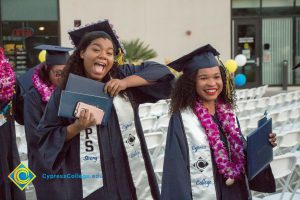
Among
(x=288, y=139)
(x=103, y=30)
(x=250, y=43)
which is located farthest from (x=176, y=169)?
(x=250, y=43)

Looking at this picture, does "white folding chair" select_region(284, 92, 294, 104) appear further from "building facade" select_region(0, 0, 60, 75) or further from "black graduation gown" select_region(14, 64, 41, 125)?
"building facade" select_region(0, 0, 60, 75)

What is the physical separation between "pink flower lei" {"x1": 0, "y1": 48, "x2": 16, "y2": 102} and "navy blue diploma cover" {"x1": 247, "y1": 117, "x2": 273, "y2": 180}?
6.91ft

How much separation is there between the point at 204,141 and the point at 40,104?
1.37 meters

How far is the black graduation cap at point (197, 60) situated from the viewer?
2.86 m

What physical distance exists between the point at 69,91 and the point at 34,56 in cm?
1561

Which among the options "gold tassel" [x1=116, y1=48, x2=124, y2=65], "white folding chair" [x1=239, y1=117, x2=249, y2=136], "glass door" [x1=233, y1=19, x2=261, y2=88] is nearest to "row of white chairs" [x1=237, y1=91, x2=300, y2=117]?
"white folding chair" [x1=239, y1=117, x2=249, y2=136]

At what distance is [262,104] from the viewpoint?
9.16 meters

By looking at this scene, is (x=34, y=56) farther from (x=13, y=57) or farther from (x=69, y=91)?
(x=69, y=91)

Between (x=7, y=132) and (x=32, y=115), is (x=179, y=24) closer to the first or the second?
(x=7, y=132)

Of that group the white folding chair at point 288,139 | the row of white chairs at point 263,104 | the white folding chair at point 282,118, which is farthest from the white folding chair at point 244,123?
the row of white chairs at point 263,104

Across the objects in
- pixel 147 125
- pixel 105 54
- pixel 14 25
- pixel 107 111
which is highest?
pixel 14 25

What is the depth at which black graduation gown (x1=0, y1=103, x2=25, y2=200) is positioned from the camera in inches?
171

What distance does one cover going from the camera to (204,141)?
2764 mm

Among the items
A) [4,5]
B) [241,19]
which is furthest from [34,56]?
[241,19]
